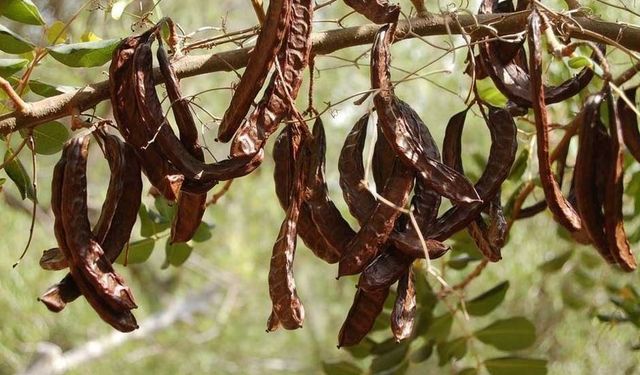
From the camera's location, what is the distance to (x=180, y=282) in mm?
6113

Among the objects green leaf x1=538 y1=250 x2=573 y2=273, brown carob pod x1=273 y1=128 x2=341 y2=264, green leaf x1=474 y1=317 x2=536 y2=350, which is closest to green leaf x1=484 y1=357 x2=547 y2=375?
green leaf x1=474 y1=317 x2=536 y2=350

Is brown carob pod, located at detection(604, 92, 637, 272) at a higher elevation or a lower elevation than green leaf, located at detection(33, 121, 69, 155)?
lower

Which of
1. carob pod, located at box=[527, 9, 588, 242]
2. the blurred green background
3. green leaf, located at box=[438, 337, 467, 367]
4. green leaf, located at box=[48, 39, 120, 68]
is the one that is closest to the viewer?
carob pod, located at box=[527, 9, 588, 242]

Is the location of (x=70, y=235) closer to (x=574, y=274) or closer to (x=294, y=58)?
(x=294, y=58)

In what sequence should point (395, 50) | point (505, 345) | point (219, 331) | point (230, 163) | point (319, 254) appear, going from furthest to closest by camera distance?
point (219, 331), point (395, 50), point (505, 345), point (319, 254), point (230, 163)

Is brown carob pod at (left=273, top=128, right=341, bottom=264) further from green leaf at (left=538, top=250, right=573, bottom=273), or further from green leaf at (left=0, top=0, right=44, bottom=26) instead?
green leaf at (left=538, top=250, right=573, bottom=273)

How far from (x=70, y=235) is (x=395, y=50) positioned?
12.5 ft

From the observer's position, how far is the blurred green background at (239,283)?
3.73 m

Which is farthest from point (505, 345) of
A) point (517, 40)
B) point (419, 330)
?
point (517, 40)

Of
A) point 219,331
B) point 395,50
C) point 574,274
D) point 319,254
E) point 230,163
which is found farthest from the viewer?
point 219,331

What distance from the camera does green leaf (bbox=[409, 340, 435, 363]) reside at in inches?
64.7

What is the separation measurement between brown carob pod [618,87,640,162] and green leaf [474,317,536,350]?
2.07 ft

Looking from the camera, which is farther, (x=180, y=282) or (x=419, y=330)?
(x=180, y=282)

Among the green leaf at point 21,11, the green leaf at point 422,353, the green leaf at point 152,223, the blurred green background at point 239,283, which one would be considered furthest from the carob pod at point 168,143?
the blurred green background at point 239,283
